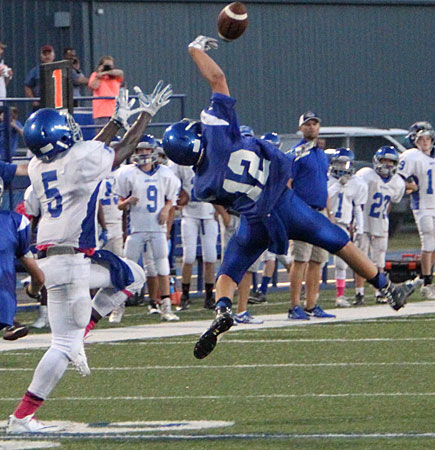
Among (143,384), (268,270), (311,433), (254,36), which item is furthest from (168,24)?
(311,433)

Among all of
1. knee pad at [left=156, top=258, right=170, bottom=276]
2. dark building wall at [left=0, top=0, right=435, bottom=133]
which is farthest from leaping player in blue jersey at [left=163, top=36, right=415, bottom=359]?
dark building wall at [left=0, top=0, right=435, bottom=133]

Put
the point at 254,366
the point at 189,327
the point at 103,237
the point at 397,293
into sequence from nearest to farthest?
the point at 397,293
the point at 254,366
the point at 189,327
the point at 103,237

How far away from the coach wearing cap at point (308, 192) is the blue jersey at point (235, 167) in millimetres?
3324

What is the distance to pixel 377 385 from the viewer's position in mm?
8109

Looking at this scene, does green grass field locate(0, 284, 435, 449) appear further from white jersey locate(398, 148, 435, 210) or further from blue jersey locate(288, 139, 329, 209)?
white jersey locate(398, 148, 435, 210)

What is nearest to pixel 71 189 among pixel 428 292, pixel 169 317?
pixel 169 317

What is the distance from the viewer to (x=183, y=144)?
7738 millimetres

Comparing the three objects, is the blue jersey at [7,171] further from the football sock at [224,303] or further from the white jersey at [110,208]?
the football sock at [224,303]

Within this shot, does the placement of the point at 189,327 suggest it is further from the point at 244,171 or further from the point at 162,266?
the point at 244,171

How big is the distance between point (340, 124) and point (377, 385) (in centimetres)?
1825

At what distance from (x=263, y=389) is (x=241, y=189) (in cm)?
126

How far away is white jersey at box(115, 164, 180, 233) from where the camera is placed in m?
12.5

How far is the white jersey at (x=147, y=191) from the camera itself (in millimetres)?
12500

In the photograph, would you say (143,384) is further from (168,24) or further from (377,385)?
(168,24)
